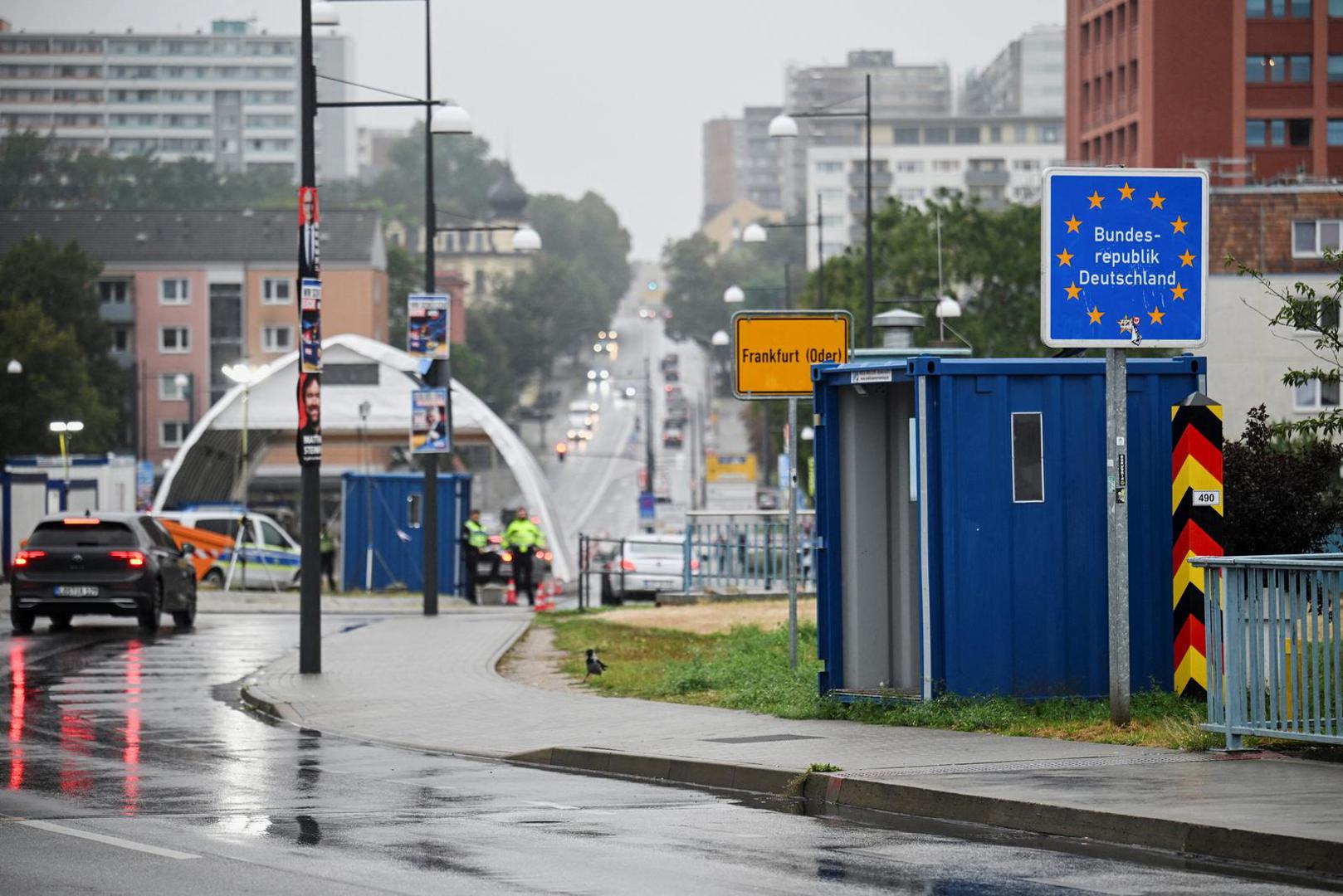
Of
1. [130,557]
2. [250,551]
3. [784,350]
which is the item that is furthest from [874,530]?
[250,551]

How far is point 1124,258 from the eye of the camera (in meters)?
13.5

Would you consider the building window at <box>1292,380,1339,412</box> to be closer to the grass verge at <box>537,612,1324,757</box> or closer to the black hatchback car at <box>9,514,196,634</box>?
the grass verge at <box>537,612,1324,757</box>

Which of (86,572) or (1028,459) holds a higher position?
(1028,459)

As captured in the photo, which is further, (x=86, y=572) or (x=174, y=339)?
(x=174, y=339)

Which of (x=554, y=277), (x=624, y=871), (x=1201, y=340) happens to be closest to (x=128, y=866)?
(x=624, y=871)

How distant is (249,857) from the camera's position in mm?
9523

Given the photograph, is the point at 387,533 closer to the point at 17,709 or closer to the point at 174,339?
the point at 17,709

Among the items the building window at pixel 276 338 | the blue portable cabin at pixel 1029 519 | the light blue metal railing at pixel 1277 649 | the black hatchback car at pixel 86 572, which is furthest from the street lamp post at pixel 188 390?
the light blue metal railing at pixel 1277 649

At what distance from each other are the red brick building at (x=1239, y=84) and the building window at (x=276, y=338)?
46.5m

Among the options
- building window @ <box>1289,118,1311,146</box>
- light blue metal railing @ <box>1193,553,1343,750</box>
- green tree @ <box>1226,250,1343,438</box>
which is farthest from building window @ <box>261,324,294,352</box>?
light blue metal railing @ <box>1193,553,1343,750</box>

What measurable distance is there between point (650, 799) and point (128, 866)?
3.62 metres

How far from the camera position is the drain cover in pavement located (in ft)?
46.7

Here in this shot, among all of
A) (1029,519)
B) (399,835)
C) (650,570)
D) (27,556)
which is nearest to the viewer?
(399,835)

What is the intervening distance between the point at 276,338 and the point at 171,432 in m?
7.78
